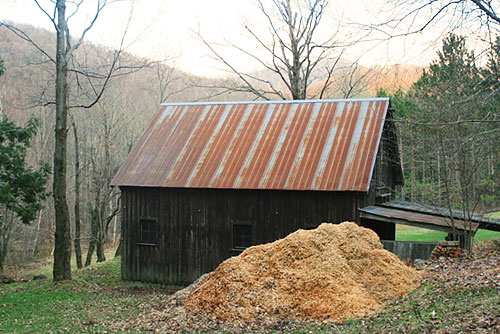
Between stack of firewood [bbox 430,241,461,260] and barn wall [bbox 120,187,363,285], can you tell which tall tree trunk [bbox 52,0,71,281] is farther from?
stack of firewood [bbox 430,241,461,260]

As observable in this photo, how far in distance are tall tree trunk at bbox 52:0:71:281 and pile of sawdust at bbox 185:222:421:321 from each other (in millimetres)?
7697

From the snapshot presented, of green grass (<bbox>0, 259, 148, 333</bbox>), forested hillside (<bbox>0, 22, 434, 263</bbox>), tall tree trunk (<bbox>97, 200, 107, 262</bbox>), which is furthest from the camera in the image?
tall tree trunk (<bbox>97, 200, 107, 262</bbox>)

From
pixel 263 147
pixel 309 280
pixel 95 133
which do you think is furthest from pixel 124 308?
pixel 95 133

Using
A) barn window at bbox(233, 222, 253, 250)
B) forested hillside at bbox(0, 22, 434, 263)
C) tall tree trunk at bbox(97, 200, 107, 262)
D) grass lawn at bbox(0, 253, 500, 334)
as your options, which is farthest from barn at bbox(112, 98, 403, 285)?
tall tree trunk at bbox(97, 200, 107, 262)

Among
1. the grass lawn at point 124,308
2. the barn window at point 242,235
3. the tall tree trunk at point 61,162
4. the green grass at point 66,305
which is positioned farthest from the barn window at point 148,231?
the barn window at point 242,235

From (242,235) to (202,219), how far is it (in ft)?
5.23

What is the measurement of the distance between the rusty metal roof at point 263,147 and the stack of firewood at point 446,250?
2765mm

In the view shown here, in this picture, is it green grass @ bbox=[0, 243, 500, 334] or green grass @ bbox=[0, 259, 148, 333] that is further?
green grass @ bbox=[0, 259, 148, 333]

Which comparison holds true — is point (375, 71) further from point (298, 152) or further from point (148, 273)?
point (148, 273)

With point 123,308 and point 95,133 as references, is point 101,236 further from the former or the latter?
point 123,308

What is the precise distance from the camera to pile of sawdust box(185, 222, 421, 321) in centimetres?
1021

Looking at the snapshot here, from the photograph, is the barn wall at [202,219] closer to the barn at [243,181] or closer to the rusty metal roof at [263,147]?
the barn at [243,181]

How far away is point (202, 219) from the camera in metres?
17.7

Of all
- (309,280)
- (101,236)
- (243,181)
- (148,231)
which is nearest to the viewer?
(309,280)
